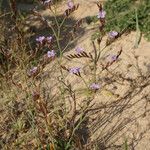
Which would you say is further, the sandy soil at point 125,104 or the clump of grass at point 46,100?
the sandy soil at point 125,104

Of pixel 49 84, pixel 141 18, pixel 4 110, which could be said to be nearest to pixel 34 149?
pixel 4 110

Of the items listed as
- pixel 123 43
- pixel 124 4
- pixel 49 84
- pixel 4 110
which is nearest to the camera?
pixel 4 110

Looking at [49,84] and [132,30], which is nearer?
[49,84]

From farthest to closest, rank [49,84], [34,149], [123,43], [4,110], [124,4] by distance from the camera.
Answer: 1. [124,4]
2. [123,43]
3. [49,84]
4. [4,110]
5. [34,149]

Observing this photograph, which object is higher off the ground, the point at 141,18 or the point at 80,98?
the point at 141,18

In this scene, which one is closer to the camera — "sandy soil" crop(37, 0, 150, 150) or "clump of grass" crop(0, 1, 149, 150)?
"clump of grass" crop(0, 1, 149, 150)

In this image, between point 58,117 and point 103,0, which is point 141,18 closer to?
point 103,0

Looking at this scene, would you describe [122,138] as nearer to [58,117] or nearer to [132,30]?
[58,117]

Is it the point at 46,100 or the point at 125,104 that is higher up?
the point at 46,100

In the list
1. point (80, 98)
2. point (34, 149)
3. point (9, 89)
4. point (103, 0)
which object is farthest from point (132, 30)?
point (34, 149)
